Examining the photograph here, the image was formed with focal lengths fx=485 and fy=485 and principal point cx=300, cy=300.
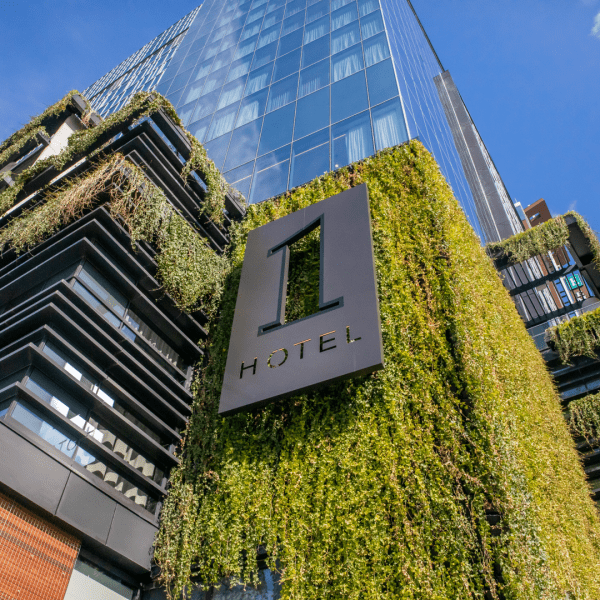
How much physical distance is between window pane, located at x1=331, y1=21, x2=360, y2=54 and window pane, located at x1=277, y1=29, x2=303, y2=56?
1890 millimetres

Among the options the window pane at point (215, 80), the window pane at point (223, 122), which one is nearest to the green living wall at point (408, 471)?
the window pane at point (223, 122)

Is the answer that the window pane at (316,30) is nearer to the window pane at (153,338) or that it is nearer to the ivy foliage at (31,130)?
the ivy foliage at (31,130)

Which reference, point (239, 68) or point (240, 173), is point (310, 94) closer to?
point (240, 173)

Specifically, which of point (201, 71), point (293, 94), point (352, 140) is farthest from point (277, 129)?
point (201, 71)

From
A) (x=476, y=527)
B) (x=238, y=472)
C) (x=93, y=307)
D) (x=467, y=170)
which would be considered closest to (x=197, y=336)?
(x=93, y=307)

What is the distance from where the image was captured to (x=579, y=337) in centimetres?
1174

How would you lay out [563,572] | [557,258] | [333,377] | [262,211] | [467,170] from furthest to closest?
[467,170] → [557,258] → [262,211] → [333,377] → [563,572]

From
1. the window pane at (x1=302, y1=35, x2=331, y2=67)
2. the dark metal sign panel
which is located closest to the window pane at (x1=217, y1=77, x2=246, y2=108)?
the window pane at (x1=302, y1=35, x2=331, y2=67)

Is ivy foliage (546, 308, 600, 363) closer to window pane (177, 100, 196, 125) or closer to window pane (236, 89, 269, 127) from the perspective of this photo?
window pane (236, 89, 269, 127)

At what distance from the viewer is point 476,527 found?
5.63m

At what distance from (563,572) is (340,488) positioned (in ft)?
9.52

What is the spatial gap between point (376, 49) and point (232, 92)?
6107 mm

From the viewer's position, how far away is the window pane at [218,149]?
14.8 m

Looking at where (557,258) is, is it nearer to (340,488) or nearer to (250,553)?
(340,488)
